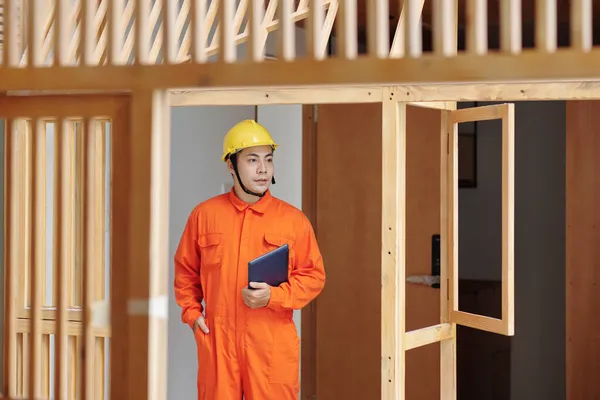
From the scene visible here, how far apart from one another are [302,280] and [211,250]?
0.36m

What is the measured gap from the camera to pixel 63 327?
2.87 feet

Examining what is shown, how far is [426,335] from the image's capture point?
2.67 m

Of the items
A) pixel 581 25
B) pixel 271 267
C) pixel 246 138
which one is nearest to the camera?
pixel 581 25

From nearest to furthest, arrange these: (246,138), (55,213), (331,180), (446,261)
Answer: (55,213), (246,138), (446,261), (331,180)

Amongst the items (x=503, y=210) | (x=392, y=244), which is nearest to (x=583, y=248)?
(x=503, y=210)

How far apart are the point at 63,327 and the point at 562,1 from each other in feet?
10.5

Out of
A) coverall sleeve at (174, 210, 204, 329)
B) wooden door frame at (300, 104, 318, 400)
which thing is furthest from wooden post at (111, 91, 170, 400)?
wooden door frame at (300, 104, 318, 400)

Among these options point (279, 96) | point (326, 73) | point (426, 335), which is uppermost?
point (279, 96)

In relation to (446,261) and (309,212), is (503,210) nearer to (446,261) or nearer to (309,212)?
(446,261)

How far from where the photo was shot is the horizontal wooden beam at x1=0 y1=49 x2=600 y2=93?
0.72 m

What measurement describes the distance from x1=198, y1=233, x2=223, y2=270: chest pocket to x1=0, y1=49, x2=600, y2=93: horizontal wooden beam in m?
1.89

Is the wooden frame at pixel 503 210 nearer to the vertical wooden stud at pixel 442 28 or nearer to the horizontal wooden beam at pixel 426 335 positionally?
the horizontal wooden beam at pixel 426 335

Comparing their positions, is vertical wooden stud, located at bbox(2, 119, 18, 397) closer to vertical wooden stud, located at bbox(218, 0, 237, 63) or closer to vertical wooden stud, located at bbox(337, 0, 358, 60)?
vertical wooden stud, located at bbox(218, 0, 237, 63)

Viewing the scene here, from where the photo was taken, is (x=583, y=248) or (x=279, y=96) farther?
(x=583, y=248)
